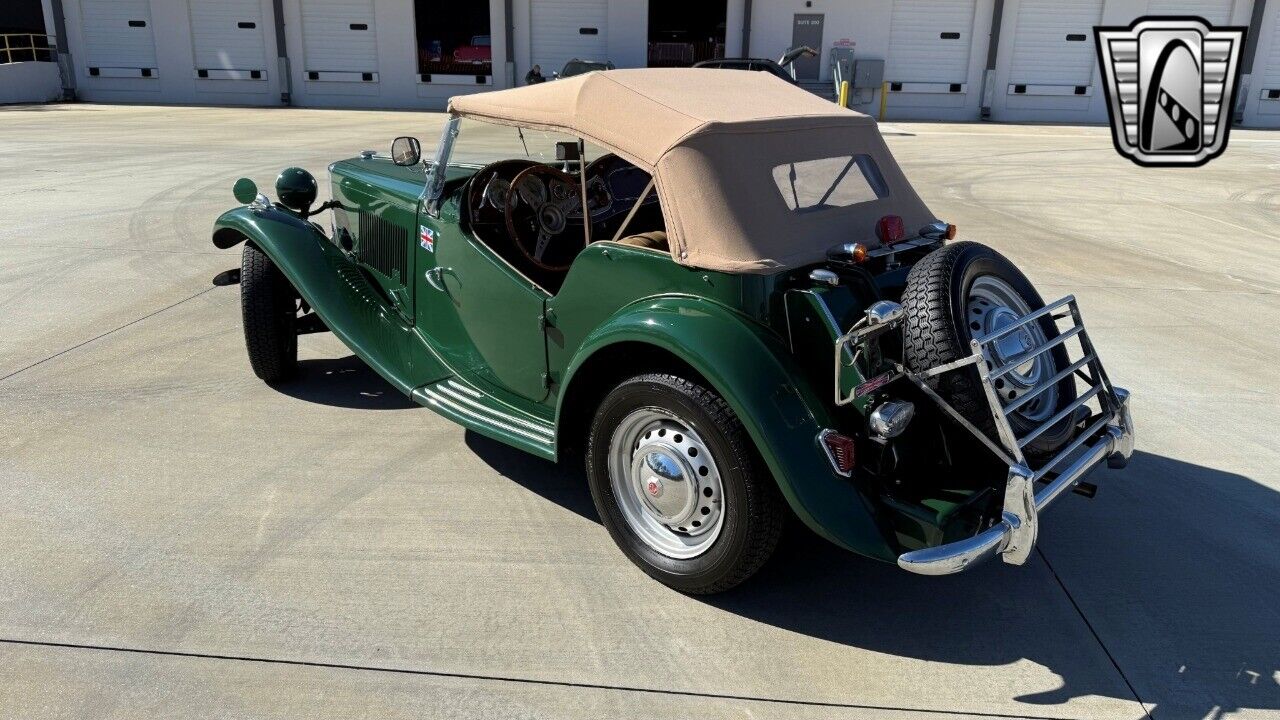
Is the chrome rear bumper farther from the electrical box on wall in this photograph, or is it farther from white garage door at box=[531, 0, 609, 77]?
white garage door at box=[531, 0, 609, 77]

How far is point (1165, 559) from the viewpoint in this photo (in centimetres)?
350

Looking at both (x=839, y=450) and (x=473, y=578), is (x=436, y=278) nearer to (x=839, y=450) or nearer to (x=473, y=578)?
(x=473, y=578)

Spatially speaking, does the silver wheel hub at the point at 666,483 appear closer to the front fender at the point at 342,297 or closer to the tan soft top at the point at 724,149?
the tan soft top at the point at 724,149

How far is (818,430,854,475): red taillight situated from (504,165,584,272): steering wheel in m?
1.70

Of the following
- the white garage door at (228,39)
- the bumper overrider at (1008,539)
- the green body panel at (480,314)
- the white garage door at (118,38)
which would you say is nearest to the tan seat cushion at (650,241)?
the green body panel at (480,314)

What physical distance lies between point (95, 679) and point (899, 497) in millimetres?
2550

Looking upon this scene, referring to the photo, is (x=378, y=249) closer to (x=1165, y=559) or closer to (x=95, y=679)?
(x=95, y=679)

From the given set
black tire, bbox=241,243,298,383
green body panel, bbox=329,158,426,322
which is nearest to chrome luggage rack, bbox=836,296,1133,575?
green body panel, bbox=329,158,426,322

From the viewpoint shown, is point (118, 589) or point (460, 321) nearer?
point (118, 589)

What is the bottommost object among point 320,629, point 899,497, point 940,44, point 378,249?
point 320,629

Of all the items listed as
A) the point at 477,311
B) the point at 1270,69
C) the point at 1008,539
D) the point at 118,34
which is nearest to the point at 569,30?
the point at 118,34

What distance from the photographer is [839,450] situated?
288 centimetres

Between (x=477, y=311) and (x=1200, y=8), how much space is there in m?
27.3

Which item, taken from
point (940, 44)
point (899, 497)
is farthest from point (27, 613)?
point (940, 44)
